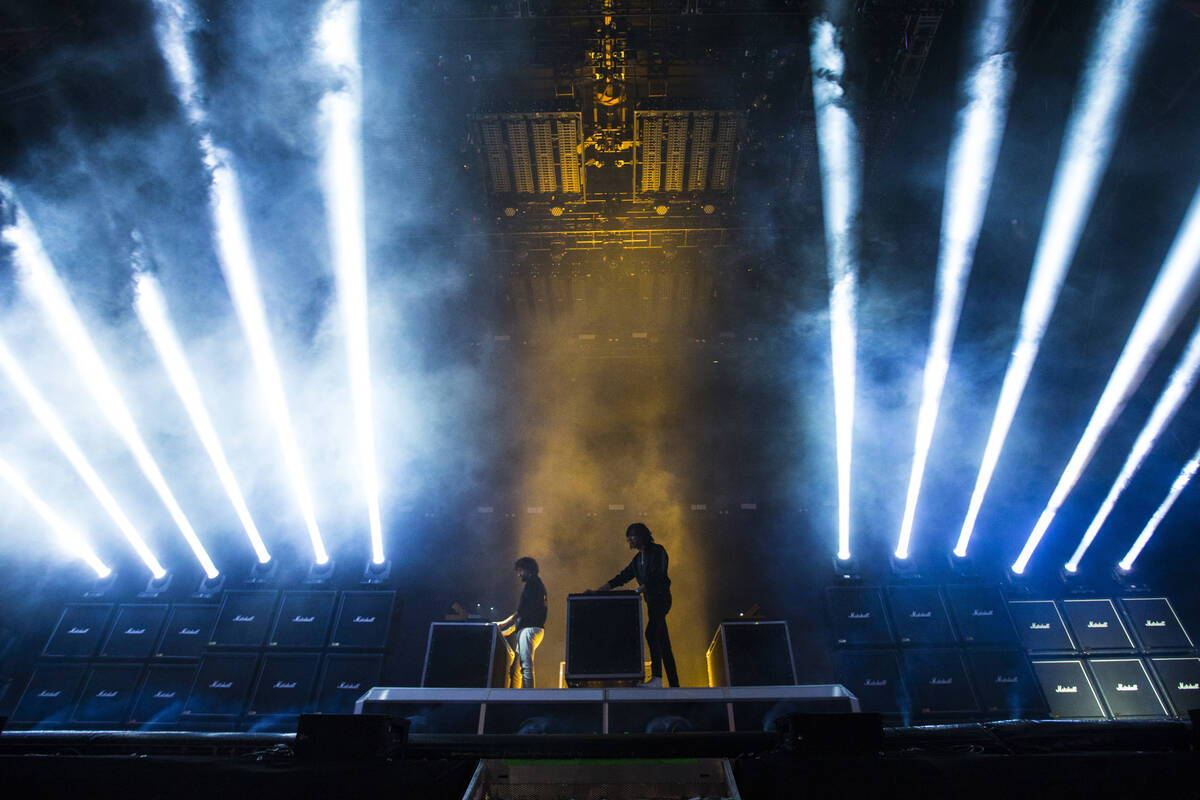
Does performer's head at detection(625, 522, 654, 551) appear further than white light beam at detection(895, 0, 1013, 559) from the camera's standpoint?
Yes

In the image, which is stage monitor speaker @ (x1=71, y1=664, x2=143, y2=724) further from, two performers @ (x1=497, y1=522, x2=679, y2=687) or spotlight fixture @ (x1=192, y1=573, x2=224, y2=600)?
two performers @ (x1=497, y1=522, x2=679, y2=687)

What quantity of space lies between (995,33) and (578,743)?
5.44 meters

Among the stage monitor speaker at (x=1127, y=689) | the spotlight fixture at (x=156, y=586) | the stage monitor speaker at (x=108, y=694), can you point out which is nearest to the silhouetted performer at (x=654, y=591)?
the stage monitor speaker at (x=1127, y=689)

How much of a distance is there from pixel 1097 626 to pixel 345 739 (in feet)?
20.4

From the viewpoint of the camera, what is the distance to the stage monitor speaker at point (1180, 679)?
4395 mm

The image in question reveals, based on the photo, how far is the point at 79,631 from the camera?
4.92m

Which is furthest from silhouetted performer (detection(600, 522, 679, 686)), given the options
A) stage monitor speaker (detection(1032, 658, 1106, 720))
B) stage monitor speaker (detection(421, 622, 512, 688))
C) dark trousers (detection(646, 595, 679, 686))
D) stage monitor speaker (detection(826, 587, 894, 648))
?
stage monitor speaker (detection(1032, 658, 1106, 720))

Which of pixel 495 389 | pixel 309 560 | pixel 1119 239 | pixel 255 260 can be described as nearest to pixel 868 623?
pixel 1119 239

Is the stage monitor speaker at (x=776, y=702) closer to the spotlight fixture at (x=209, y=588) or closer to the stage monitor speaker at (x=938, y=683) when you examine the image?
the stage monitor speaker at (x=938, y=683)

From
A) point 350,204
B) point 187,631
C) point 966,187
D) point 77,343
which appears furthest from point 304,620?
point 966,187

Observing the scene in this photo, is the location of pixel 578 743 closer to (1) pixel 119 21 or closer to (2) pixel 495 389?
(2) pixel 495 389

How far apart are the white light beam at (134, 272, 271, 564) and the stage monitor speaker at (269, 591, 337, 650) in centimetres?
71

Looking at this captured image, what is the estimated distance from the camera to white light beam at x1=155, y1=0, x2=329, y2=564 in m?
4.09

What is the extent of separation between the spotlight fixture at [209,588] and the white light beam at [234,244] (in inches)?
35.1
